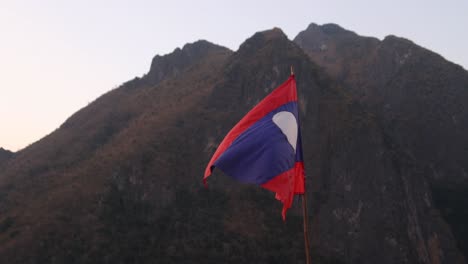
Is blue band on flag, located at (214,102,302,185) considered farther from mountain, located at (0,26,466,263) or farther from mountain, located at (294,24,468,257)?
mountain, located at (294,24,468,257)

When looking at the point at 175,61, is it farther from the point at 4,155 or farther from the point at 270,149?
the point at 270,149

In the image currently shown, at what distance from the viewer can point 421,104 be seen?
9025 centimetres

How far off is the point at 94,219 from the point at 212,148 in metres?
20.3

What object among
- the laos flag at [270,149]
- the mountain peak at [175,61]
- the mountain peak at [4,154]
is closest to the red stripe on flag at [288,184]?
the laos flag at [270,149]

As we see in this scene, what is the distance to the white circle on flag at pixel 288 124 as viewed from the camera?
12.0m

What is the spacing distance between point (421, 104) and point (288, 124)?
84.8m

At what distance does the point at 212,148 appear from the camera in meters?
68.2

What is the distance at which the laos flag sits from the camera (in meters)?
11.6

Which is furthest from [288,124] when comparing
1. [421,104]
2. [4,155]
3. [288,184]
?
[4,155]

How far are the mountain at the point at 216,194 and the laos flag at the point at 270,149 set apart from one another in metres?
39.5

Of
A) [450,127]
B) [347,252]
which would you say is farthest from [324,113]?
[450,127]

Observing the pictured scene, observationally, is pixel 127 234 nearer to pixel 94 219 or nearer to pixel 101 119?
pixel 94 219

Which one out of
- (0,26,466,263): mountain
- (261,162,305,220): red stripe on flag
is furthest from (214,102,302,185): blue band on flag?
(0,26,466,263): mountain

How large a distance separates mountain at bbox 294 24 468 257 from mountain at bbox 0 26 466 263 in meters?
7.48
